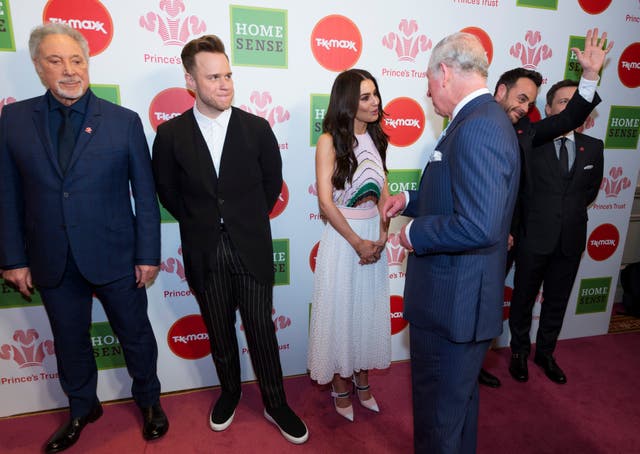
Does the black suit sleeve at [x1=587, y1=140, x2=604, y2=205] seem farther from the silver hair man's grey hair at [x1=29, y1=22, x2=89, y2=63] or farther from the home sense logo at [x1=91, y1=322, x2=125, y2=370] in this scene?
the home sense logo at [x1=91, y1=322, x2=125, y2=370]

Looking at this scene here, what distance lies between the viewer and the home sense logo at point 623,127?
2967 millimetres

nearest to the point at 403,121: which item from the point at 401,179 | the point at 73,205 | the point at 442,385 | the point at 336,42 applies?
the point at 401,179

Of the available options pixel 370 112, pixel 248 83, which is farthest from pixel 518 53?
pixel 248 83

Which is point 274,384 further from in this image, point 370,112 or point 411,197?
point 370,112

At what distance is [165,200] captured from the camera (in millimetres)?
2109

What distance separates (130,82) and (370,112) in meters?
1.31

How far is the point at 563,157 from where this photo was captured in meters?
2.47

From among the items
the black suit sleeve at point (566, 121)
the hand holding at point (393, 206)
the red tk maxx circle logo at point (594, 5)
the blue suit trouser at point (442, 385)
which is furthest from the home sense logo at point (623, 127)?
the blue suit trouser at point (442, 385)

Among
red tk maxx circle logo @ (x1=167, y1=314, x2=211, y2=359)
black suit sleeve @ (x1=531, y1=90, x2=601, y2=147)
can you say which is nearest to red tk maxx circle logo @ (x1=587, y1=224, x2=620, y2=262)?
black suit sleeve @ (x1=531, y1=90, x2=601, y2=147)

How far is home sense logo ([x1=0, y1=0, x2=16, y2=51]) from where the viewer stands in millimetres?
1970

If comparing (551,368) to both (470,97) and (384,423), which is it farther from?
(470,97)

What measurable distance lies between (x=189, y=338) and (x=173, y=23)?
186cm

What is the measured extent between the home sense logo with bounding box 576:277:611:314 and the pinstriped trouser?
8.46ft

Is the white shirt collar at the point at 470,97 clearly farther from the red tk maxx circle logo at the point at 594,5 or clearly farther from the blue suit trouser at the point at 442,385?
the red tk maxx circle logo at the point at 594,5
